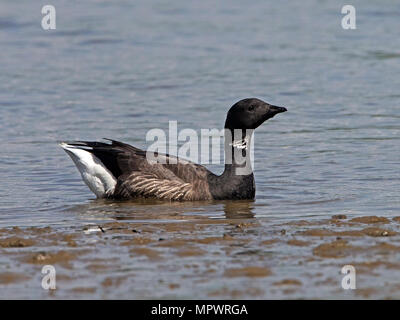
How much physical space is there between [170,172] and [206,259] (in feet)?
13.0

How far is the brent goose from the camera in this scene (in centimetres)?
1169

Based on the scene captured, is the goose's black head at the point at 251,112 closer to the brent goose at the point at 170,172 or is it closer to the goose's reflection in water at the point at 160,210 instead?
the brent goose at the point at 170,172

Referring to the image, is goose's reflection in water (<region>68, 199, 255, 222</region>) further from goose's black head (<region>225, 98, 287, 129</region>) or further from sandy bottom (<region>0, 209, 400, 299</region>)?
goose's black head (<region>225, 98, 287, 129</region>)

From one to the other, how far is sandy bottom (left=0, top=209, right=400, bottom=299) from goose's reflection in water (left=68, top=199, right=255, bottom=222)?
574 mm

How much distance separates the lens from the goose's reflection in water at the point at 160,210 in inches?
412

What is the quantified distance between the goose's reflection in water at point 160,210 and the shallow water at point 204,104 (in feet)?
0.12

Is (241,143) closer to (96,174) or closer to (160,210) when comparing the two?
(160,210)

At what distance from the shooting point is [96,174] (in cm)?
1197

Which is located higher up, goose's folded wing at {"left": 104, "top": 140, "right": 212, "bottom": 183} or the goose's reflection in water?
goose's folded wing at {"left": 104, "top": 140, "right": 212, "bottom": 183}

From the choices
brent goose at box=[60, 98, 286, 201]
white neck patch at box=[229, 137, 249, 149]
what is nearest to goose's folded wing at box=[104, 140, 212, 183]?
brent goose at box=[60, 98, 286, 201]

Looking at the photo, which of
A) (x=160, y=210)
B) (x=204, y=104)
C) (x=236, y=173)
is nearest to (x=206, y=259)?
(x=160, y=210)

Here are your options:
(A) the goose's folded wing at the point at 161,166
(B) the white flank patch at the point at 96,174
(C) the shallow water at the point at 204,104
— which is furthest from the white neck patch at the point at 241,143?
(B) the white flank patch at the point at 96,174

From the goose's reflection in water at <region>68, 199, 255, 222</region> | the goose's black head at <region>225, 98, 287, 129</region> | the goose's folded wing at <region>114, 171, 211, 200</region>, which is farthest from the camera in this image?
the goose's black head at <region>225, 98, 287, 129</region>
